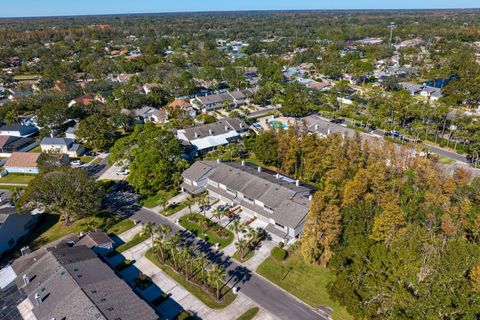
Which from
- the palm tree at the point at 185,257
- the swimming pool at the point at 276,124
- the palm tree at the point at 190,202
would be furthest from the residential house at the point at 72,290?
the swimming pool at the point at 276,124

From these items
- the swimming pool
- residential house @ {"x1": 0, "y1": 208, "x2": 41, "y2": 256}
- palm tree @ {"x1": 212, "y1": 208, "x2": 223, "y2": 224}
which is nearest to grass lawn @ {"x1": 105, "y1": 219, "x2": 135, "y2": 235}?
residential house @ {"x1": 0, "y1": 208, "x2": 41, "y2": 256}

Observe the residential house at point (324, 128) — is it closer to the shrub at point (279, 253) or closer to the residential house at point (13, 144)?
the shrub at point (279, 253)

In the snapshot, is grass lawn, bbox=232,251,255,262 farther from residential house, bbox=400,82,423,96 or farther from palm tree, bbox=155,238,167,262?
residential house, bbox=400,82,423,96

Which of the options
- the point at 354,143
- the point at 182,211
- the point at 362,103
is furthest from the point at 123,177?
the point at 362,103

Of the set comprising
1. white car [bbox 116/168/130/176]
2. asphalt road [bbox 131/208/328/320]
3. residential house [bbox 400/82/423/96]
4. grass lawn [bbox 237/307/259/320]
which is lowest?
residential house [bbox 400/82/423/96]

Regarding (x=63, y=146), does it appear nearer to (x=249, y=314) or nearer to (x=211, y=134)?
(x=211, y=134)
